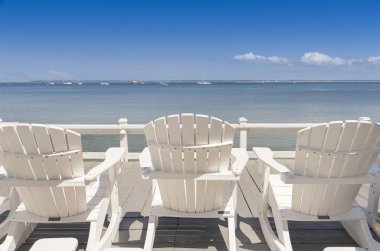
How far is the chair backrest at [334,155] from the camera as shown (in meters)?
1.82

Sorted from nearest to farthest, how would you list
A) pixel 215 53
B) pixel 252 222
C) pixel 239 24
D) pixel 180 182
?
pixel 180 182 → pixel 252 222 → pixel 239 24 → pixel 215 53

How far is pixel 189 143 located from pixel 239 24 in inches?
2324

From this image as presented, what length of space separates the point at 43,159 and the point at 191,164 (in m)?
0.95

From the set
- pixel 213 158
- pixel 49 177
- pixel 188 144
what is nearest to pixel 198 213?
pixel 213 158

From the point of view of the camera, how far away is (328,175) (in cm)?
195

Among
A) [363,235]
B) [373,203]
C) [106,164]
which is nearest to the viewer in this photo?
[106,164]

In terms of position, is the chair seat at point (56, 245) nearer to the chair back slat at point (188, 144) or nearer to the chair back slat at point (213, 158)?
the chair back slat at point (188, 144)

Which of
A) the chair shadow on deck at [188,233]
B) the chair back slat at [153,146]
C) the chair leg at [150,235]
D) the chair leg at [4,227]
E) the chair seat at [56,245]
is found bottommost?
the chair shadow on deck at [188,233]

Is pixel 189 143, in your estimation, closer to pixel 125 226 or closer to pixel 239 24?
pixel 125 226

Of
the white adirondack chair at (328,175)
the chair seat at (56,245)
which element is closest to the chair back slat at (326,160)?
the white adirondack chair at (328,175)

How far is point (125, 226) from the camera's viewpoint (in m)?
2.65

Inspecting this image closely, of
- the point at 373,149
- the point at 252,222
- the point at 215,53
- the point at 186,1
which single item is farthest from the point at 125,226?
the point at 215,53

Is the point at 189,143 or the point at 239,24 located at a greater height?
the point at 239,24

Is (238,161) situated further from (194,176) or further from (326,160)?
(326,160)
